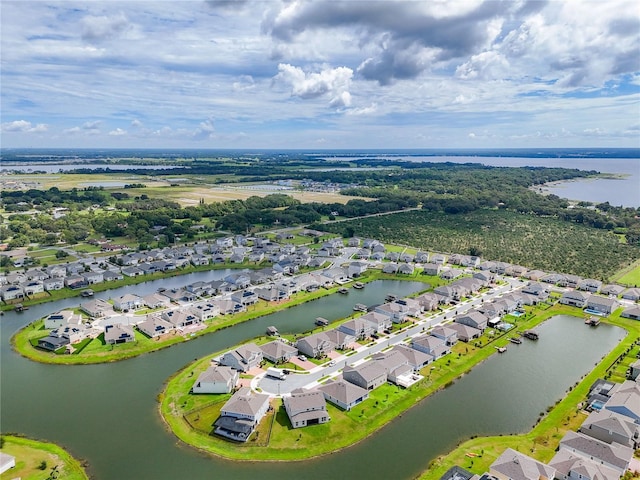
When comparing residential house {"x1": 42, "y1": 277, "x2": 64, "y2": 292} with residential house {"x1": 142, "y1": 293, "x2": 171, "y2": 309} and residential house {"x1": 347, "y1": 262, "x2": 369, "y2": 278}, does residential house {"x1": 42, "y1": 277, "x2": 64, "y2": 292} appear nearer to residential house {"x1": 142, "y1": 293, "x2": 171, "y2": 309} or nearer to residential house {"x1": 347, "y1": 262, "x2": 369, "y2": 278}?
residential house {"x1": 142, "y1": 293, "x2": 171, "y2": 309}

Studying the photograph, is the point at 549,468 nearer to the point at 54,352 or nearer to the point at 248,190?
the point at 54,352

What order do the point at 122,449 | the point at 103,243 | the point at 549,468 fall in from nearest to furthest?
the point at 549,468, the point at 122,449, the point at 103,243

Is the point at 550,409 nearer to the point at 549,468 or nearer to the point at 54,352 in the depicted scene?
the point at 549,468

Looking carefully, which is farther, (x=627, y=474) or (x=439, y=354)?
(x=439, y=354)

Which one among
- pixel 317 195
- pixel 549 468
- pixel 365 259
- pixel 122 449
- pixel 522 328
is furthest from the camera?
pixel 317 195

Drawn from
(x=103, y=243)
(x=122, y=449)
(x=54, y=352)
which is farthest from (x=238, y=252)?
(x=122, y=449)
